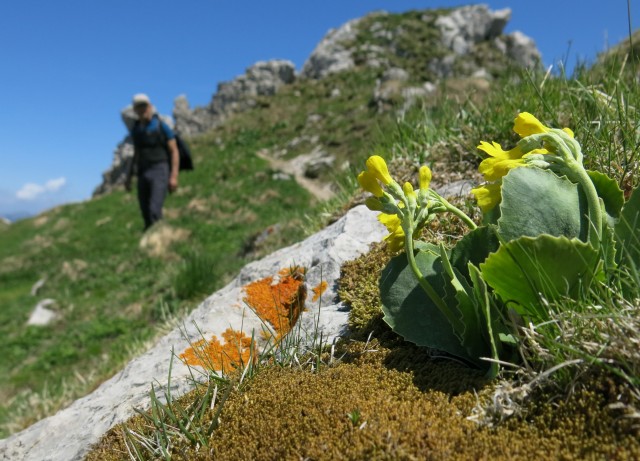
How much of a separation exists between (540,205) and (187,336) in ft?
6.12

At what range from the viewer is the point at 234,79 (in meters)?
44.2

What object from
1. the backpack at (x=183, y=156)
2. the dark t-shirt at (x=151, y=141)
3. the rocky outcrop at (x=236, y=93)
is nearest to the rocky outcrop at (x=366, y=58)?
the rocky outcrop at (x=236, y=93)

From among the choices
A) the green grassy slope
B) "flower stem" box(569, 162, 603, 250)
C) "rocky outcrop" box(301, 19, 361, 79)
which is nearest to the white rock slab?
"flower stem" box(569, 162, 603, 250)

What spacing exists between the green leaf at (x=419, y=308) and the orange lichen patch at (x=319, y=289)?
84 cm

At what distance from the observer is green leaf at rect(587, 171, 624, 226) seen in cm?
149

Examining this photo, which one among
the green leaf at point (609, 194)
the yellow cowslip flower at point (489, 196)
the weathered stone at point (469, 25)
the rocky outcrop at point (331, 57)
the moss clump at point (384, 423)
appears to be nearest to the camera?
the moss clump at point (384, 423)

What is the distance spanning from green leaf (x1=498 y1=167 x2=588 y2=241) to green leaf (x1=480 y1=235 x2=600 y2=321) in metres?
0.16

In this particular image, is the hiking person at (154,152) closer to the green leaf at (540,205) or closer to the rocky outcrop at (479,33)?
the green leaf at (540,205)

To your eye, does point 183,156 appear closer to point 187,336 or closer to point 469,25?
point 187,336

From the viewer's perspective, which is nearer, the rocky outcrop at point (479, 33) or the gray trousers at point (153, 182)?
the gray trousers at point (153, 182)

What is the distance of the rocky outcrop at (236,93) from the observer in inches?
1576

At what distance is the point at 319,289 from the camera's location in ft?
8.24

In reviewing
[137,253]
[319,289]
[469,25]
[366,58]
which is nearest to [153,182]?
[137,253]

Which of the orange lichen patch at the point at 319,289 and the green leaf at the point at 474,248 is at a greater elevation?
the green leaf at the point at 474,248
